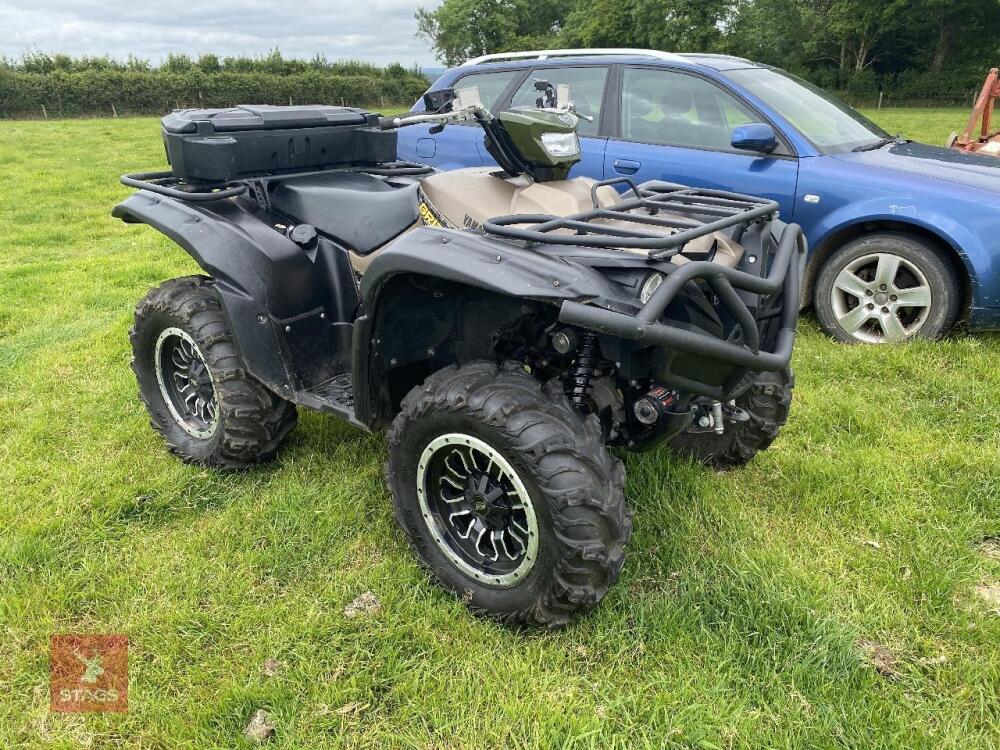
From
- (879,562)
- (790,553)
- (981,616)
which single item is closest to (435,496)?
(790,553)

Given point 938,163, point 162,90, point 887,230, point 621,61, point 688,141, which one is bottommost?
point 162,90

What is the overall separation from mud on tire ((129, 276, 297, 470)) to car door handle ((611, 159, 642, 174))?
118 inches

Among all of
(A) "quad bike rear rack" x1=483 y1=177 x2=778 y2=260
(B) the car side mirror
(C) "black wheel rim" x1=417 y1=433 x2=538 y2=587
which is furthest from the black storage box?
(B) the car side mirror

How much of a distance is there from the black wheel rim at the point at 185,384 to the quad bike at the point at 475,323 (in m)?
0.01

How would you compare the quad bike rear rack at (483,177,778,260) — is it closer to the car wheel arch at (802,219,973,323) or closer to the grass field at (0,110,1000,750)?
the grass field at (0,110,1000,750)

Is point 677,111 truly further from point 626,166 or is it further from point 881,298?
point 881,298

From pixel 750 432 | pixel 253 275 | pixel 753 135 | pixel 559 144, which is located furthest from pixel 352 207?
pixel 753 135

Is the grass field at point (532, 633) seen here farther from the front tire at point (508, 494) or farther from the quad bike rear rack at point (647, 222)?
the quad bike rear rack at point (647, 222)

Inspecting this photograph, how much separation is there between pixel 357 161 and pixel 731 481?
89.3 inches

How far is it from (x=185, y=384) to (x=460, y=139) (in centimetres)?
315

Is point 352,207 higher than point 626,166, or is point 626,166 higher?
point 352,207

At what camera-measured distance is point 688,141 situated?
16.3 feet

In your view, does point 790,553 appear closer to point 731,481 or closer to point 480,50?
point 731,481

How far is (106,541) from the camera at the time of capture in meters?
2.77
